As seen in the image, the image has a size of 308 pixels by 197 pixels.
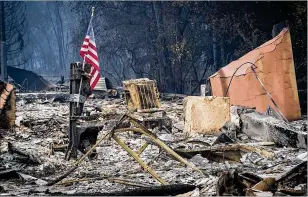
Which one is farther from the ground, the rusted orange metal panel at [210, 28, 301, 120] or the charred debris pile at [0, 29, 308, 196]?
the rusted orange metal panel at [210, 28, 301, 120]

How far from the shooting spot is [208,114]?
8664 millimetres

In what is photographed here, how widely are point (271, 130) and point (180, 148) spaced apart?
197 cm

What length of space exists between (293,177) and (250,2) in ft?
46.4

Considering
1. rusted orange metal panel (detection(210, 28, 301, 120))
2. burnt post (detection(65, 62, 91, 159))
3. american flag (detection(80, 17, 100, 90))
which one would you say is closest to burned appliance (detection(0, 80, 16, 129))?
american flag (detection(80, 17, 100, 90))

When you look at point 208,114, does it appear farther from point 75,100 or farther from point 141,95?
point 141,95

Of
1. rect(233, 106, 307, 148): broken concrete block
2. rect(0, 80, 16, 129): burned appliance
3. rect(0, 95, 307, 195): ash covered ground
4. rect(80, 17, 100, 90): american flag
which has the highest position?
rect(80, 17, 100, 90): american flag

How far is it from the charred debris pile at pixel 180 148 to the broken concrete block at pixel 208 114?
0.03 metres

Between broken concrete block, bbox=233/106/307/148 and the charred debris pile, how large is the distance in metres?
0.02

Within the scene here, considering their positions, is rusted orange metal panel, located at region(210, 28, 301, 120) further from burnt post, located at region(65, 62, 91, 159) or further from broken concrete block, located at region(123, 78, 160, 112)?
burnt post, located at region(65, 62, 91, 159)

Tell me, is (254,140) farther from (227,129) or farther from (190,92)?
(190,92)

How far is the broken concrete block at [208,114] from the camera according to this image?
28.3ft

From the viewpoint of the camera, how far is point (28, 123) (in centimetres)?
1048

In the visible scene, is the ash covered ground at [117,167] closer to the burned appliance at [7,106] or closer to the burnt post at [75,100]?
the burnt post at [75,100]

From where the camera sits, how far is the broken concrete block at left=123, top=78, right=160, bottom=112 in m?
12.8
